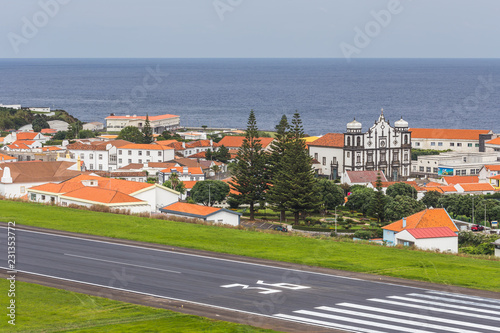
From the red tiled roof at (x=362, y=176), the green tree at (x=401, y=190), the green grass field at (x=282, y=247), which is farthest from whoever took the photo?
the red tiled roof at (x=362, y=176)

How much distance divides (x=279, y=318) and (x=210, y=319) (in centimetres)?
209

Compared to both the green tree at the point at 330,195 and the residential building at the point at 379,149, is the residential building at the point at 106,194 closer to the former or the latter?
the green tree at the point at 330,195

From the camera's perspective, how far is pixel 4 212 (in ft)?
133

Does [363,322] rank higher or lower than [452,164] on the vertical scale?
lower

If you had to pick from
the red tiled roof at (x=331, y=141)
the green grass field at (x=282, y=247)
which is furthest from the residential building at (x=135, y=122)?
the green grass field at (x=282, y=247)

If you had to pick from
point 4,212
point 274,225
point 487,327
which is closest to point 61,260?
point 4,212

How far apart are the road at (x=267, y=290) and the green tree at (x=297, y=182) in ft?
113

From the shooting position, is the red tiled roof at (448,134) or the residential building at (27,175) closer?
the residential building at (27,175)

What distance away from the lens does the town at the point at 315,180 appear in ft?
164

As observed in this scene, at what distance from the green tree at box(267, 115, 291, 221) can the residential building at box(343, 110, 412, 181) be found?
1126 inches

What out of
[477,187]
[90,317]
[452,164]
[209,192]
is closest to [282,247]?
[90,317]

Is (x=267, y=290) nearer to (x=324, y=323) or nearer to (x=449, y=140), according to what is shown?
(x=324, y=323)

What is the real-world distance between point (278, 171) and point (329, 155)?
3554 cm

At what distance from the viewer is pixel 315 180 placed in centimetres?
6675
